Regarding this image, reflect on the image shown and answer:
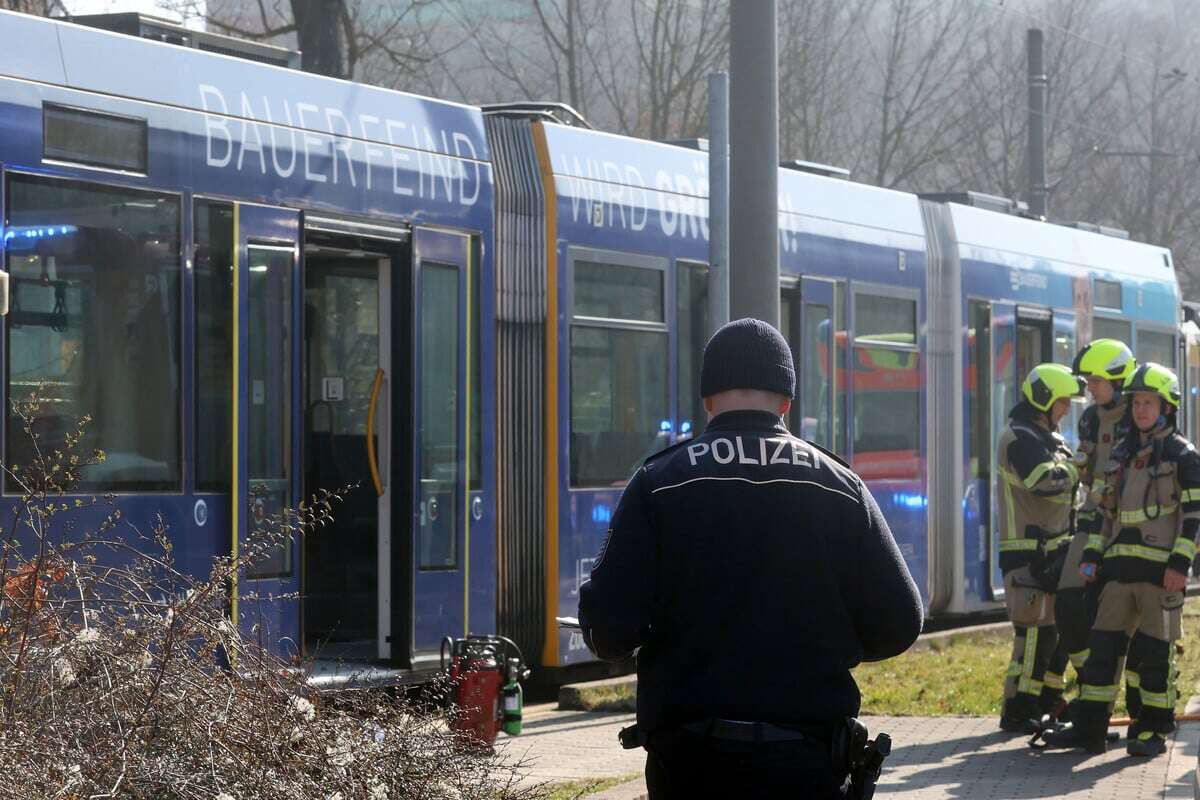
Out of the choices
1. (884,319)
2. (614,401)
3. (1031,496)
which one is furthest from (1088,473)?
(884,319)

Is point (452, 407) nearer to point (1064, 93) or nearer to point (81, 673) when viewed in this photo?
point (81, 673)

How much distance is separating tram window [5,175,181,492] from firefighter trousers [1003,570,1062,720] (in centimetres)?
434

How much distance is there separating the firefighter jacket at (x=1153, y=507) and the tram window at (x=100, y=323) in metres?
4.50

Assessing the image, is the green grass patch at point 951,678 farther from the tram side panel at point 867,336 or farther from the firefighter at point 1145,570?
the firefighter at point 1145,570

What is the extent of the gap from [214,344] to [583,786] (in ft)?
8.77

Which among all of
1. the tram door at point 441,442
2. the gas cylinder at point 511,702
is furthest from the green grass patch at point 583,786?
the tram door at point 441,442

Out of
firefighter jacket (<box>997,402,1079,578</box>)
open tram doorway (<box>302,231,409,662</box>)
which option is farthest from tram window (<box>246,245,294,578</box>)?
firefighter jacket (<box>997,402,1079,578</box>)

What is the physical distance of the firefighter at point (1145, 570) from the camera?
9.29 metres

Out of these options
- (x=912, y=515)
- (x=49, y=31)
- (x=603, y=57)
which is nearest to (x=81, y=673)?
(x=49, y=31)

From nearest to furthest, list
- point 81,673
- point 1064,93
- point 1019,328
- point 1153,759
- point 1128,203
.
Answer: point 81,673
point 1153,759
point 1019,328
point 1064,93
point 1128,203

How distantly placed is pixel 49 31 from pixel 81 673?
12.5 feet

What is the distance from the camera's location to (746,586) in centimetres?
410

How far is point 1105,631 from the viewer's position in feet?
31.0

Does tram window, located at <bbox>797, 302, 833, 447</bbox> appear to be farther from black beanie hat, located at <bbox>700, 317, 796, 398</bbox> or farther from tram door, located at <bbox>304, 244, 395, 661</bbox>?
black beanie hat, located at <bbox>700, 317, 796, 398</bbox>
